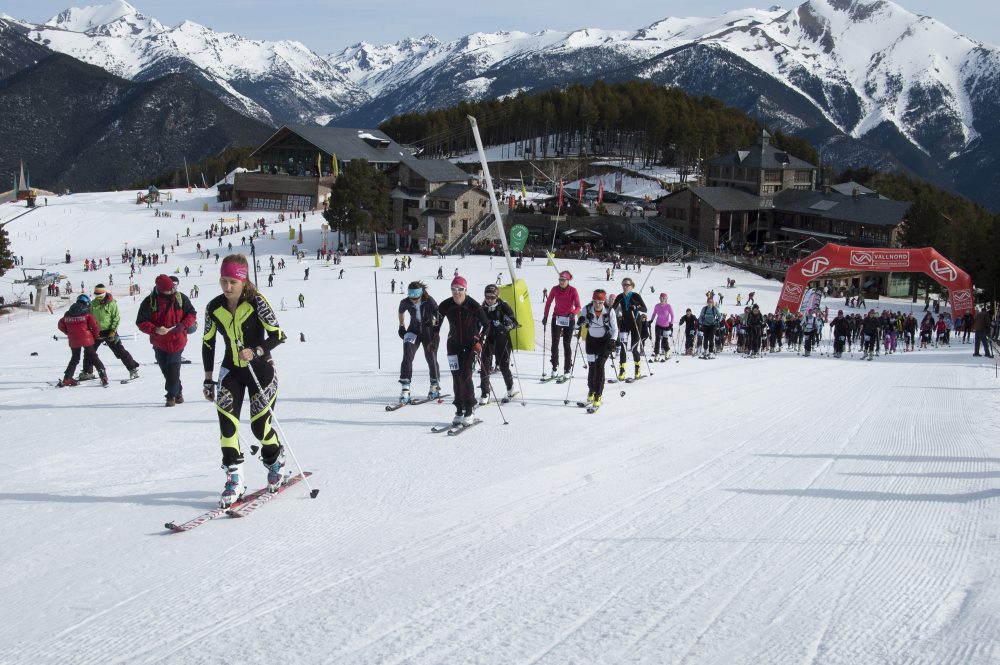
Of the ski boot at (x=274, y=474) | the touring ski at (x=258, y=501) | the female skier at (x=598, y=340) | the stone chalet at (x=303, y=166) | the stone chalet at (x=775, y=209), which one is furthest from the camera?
the stone chalet at (x=303, y=166)

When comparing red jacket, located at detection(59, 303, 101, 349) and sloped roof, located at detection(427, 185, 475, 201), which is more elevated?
sloped roof, located at detection(427, 185, 475, 201)

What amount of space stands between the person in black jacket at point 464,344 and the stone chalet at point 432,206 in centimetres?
5657

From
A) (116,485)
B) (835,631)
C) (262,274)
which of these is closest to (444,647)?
(835,631)

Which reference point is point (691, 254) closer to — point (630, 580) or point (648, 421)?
point (648, 421)

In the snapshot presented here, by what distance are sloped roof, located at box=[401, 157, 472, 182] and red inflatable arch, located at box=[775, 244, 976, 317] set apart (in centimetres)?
4466

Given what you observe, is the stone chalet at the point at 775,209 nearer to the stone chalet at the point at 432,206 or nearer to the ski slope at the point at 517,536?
the stone chalet at the point at 432,206

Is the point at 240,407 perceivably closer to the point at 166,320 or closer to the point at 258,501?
the point at 258,501

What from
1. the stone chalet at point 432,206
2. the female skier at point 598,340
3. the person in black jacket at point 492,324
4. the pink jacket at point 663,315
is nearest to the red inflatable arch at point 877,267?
the pink jacket at point 663,315

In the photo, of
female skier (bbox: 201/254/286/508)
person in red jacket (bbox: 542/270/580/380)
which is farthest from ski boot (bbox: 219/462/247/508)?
person in red jacket (bbox: 542/270/580/380)

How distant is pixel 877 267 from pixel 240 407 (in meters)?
30.9

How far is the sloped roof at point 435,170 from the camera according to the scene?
7201 centimetres

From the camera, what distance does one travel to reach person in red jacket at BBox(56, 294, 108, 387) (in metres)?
12.2

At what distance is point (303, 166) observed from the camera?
8244 centimetres

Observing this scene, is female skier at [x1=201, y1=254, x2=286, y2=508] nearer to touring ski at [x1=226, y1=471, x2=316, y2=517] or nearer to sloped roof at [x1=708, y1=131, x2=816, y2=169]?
touring ski at [x1=226, y1=471, x2=316, y2=517]
